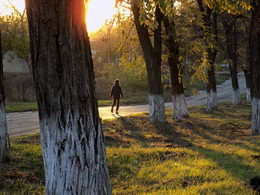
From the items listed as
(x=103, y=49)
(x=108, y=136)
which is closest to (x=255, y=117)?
(x=108, y=136)

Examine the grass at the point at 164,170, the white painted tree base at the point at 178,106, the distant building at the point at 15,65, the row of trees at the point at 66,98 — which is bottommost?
the grass at the point at 164,170

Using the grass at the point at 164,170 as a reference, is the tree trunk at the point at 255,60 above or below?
above

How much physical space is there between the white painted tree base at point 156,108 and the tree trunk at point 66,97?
10756 mm

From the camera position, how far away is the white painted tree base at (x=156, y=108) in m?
14.2

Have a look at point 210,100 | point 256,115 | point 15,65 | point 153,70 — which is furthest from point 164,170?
point 15,65

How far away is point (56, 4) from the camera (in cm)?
328

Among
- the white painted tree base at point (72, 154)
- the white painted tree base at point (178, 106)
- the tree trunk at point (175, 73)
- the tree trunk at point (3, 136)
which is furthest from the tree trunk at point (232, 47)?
the white painted tree base at point (72, 154)

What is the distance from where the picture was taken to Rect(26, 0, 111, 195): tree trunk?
330 cm

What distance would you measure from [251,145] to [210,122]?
7.18m

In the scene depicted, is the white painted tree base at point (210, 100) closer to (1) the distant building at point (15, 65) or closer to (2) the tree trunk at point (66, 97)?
(2) the tree trunk at point (66, 97)

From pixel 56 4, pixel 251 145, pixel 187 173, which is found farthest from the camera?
pixel 251 145

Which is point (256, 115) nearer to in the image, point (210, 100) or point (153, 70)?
point (153, 70)

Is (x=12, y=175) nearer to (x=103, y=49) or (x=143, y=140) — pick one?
(x=143, y=140)

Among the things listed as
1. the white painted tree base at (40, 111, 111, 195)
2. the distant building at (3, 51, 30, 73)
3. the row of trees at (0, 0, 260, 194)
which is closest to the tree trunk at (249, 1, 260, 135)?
the row of trees at (0, 0, 260, 194)
